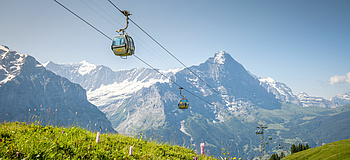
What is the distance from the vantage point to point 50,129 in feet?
26.4

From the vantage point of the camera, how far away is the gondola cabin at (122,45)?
516 inches

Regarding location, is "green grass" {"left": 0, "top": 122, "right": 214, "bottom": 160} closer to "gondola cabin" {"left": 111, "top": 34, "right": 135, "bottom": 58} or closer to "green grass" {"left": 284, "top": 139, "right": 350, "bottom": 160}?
"gondola cabin" {"left": 111, "top": 34, "right": 135, "bottom": 58}

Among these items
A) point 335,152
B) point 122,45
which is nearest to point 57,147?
point 122,45

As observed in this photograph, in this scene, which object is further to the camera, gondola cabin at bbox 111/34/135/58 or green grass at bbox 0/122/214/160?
gondola cabin at bbox 111/34/135/58

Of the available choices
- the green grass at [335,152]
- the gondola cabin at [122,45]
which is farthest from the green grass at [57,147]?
the green grass at [335,152]

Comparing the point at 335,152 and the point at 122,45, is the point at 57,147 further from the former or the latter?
the point at 335,152

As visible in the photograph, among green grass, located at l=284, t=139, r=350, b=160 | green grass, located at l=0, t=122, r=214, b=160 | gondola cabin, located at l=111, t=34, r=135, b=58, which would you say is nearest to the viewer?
green grass, located at l=0, t=122, r=214, b=160

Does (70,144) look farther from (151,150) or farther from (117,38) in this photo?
(117,38)

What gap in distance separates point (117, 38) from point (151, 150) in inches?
312

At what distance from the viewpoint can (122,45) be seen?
13109 mm

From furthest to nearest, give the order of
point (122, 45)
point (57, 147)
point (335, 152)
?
point (335, 152) → point (122, 45) → point (57, 147)

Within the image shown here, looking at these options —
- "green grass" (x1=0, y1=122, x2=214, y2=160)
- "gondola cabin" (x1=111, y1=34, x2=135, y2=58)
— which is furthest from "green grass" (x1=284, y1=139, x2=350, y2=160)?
"green grass" (x1=0, y1=122, x2=214, y2=160)

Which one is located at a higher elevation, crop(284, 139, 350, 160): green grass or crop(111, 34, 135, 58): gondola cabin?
crop(111, 34, 135, 58): gondola cabin

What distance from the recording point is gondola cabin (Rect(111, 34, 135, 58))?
13.1 m
